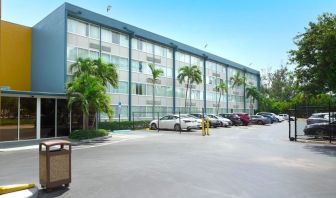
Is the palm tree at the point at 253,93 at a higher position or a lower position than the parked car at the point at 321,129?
higher

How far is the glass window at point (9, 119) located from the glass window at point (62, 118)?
3125 mm

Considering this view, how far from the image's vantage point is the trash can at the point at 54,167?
802cm

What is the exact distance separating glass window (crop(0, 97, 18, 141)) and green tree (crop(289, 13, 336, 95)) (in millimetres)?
17292

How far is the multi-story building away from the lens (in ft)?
69.9

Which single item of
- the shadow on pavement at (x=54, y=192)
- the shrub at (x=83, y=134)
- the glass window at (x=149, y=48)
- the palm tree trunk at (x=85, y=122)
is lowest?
the shadow on pavement at (x=54, y=192)

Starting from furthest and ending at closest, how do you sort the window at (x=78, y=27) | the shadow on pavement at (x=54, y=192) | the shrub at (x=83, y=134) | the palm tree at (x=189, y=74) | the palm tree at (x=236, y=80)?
the palm tree at (x=236, y=80) < the palm tree at (x=189, y=74) < the window at (x=78, y=27) < the shrub at (x=83, y=134) < the shadow on pavement at (x=54, y=192)

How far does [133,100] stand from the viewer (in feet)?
120

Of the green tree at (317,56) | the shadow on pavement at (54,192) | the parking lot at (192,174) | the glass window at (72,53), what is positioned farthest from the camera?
the glass window at (72,53)

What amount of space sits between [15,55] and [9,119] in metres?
12.7

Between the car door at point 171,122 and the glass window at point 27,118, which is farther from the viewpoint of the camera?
the car door at point 171,122

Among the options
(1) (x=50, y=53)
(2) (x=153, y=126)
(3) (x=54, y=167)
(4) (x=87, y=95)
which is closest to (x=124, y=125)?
(2) (x=153, y=126)

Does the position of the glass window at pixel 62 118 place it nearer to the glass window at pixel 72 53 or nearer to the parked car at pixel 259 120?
the glass window at pixel 72 53

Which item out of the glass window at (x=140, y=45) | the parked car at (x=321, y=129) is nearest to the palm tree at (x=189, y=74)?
the glass window at (x=140, y=45)

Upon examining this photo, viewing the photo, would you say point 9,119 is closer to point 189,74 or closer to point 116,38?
point 116,38
